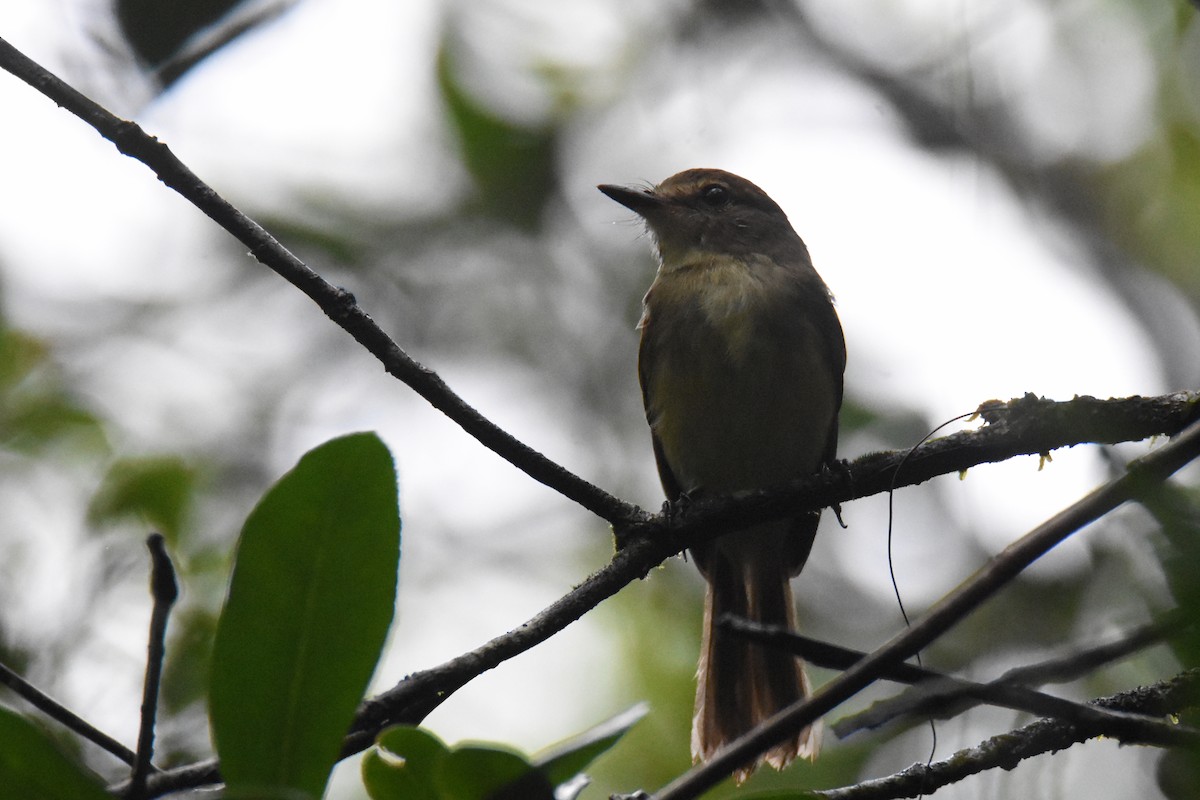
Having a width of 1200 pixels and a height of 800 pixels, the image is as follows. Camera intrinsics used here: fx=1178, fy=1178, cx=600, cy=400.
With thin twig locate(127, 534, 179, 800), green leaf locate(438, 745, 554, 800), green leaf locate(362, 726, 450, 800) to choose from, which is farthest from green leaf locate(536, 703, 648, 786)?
thin twig locate(127, 534, 179, 800)

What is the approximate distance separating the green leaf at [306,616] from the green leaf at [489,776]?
0.56ft

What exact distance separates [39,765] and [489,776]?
1.60 feet

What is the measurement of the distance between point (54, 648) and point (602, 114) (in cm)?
636

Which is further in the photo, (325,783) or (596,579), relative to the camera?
(596,579)

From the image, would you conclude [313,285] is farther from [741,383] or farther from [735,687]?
[735,687]

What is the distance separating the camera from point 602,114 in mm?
8648

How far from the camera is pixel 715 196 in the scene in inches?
225

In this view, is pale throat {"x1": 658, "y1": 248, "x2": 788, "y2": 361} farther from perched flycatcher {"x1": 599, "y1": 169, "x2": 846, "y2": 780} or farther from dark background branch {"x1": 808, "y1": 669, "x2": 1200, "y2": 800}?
dark background branch {"x1": 808, "y1": 669, "x2": 1200, "y2": 800}

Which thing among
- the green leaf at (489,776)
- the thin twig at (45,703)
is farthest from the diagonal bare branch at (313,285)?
the green leaf at (489,776)

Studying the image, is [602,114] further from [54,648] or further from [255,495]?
[54,648]

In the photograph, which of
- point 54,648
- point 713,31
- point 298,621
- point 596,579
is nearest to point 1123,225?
point 713,31

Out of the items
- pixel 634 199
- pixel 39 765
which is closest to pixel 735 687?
pixel 634 199

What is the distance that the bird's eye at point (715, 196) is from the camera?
225 inches

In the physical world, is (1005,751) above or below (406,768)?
above
